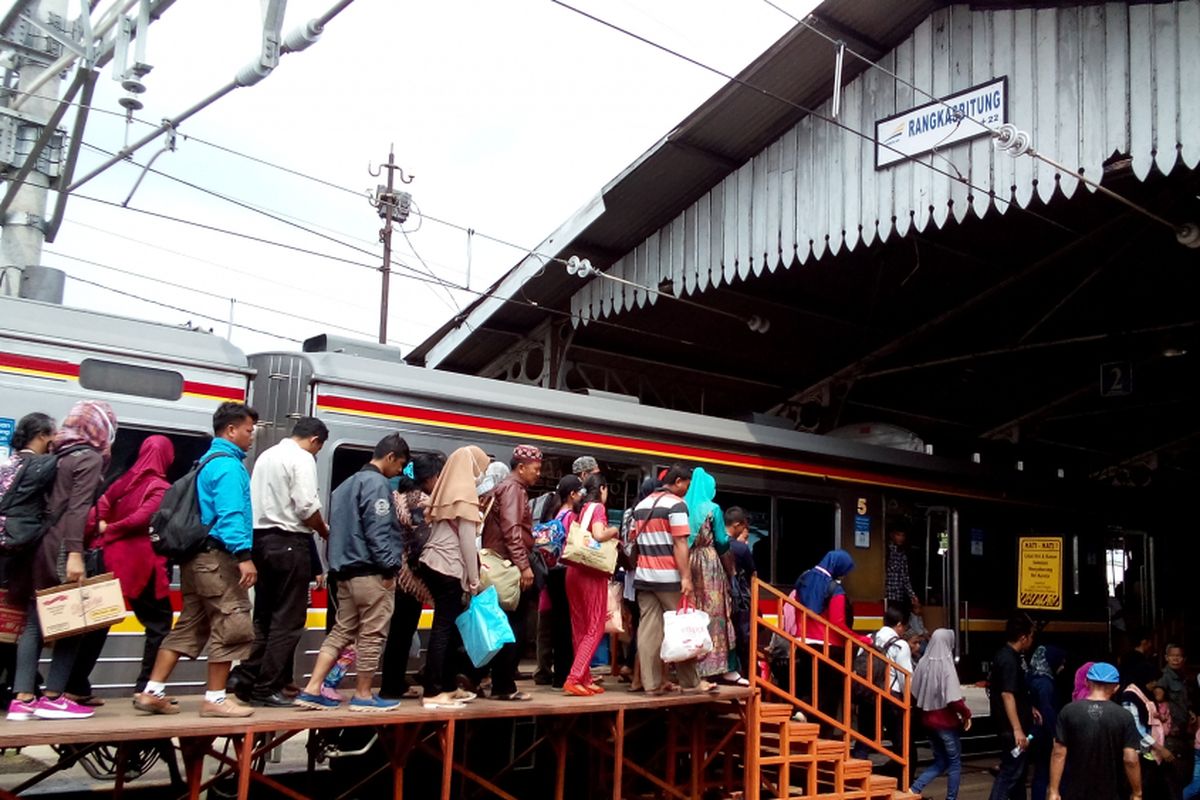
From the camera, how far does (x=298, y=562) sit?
246 inches

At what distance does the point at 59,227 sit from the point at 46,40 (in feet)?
6.36

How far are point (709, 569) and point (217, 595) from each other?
11.9 feet

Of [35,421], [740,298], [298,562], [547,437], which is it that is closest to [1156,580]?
[740,298]

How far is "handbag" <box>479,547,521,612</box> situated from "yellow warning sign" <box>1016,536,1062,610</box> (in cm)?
711

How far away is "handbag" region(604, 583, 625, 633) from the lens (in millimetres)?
8430

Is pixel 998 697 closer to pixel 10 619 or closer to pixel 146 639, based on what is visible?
pixel 146 639

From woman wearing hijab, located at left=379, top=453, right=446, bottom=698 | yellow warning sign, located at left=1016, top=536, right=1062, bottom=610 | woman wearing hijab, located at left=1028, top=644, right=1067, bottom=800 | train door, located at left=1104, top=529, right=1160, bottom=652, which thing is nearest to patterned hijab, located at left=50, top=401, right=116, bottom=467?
woman wearing hijab, located at left=379, top=453, right=446, bottom=698

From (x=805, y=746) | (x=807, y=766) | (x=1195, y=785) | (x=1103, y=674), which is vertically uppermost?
(x=1103, y=674)

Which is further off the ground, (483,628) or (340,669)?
(483,628)

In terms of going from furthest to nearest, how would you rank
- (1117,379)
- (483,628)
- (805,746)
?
(1117,379), (805,746), (483,628)

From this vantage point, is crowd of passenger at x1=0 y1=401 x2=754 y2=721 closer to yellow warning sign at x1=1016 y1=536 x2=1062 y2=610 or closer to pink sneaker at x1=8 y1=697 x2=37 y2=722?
pink sneaker at x1=8 y1=697 x2=37 y2=722

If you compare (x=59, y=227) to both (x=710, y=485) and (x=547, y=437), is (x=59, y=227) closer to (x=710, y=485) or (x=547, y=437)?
(x=547, y=437)

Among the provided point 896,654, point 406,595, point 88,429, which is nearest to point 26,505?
point 88,429

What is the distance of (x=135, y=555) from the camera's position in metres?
6.17
